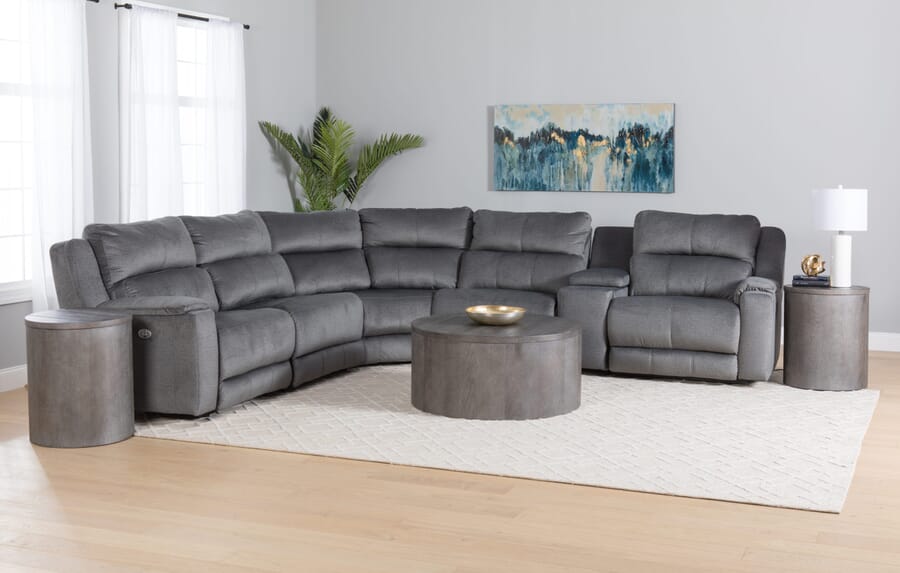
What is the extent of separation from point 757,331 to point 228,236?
3.03m

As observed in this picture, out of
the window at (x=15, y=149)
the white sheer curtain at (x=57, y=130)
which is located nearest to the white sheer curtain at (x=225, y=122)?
the white sheer curtain at (x=57, y=130)

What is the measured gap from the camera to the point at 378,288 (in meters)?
6.86

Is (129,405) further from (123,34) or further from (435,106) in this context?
(435,106)

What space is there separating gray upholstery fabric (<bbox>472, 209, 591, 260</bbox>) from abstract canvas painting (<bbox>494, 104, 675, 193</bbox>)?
864mm

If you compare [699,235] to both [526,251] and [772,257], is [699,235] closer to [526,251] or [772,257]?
[772,257]

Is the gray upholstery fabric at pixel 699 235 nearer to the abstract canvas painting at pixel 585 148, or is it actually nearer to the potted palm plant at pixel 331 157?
the abstract canvas painting at pixel 585 148

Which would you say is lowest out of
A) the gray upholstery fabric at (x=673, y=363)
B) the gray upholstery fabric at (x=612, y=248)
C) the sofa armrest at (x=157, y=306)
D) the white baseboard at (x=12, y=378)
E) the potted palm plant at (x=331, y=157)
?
the white baseboard at (x=12, y=378)

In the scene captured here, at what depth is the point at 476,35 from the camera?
794cm

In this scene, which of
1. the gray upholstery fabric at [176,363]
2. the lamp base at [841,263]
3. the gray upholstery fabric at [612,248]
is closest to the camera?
the gray upholstery fabric at [176,363]

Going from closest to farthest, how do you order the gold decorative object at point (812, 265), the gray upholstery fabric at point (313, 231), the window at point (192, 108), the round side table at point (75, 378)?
the round side table at point (75, 378) < the gold decorative object at point (812, 265) < the gray upholstery fabric at point (313, 231) < the window at point (192, 108)

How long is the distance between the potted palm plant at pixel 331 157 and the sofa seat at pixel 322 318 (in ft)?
6.38

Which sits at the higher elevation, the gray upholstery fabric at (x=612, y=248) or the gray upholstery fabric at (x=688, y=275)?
the gray upholstery fabric at (x=612, y=248)

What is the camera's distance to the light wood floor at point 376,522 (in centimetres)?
320

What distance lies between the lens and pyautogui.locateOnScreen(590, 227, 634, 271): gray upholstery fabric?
6.69 m
